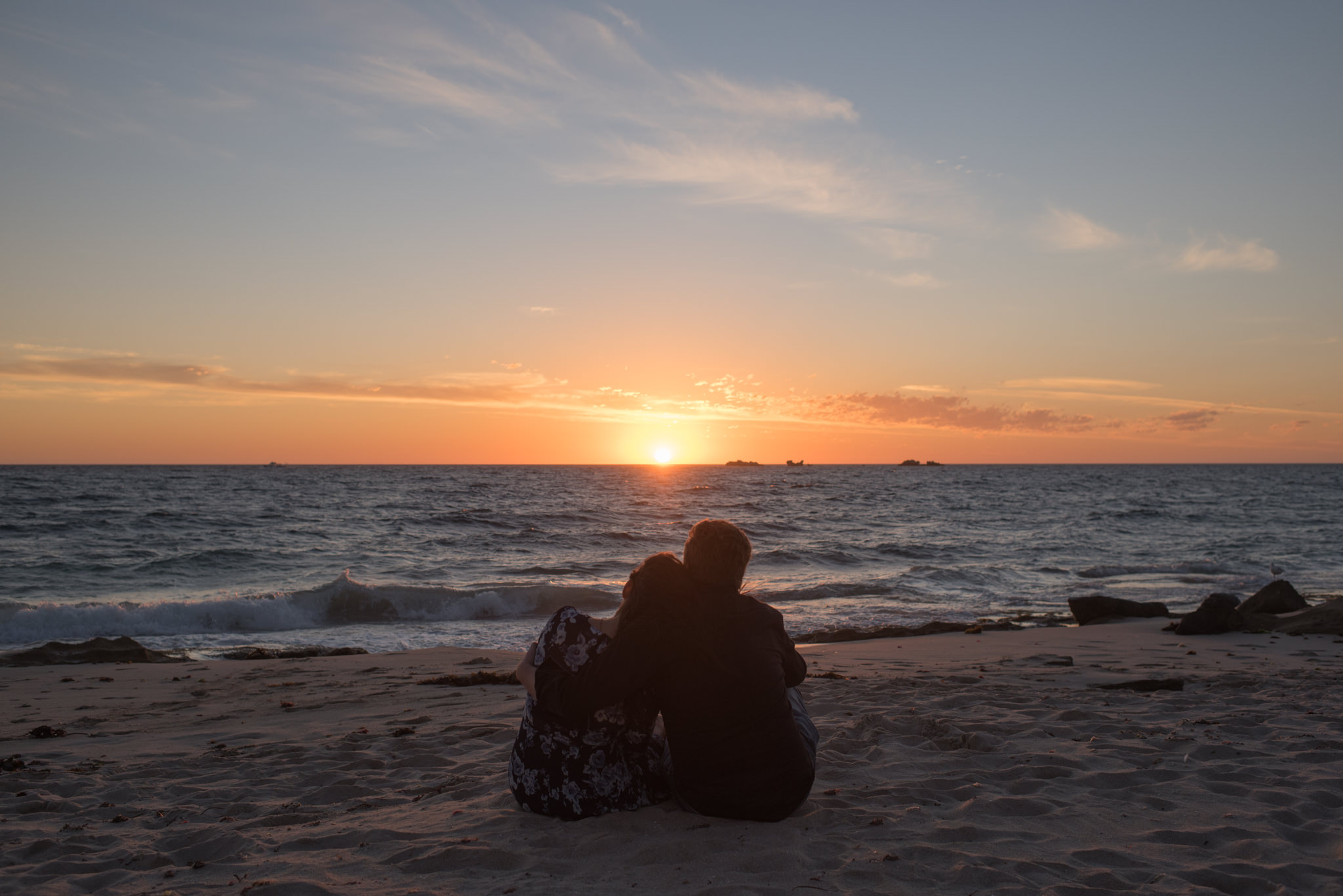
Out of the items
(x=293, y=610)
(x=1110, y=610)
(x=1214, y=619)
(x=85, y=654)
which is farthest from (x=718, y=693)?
(x=293, y=610)

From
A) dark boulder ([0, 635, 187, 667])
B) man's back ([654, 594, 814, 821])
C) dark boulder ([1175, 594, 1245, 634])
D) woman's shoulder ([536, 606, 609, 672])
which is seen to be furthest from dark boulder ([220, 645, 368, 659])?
dark boulder ([1175, 594, 1245, 634])

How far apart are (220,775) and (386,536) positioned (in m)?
25.0

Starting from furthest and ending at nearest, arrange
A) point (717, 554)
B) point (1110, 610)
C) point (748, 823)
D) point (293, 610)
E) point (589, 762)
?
point (293, 610)
point (1110, 610)
point (589, 762)
point (748, 823)
point (717, 554)

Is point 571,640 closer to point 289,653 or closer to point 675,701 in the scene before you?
point 675,701

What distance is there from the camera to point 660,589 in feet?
11.7

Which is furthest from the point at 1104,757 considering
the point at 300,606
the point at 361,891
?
the point at 300,606

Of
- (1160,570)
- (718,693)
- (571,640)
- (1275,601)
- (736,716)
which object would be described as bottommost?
(1160,570)

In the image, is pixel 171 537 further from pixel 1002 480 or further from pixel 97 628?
pixel 1002 480

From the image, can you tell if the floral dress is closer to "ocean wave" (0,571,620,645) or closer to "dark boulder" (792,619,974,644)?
"dark boulder" (792,619,974,644)

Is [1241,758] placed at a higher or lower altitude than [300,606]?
higher

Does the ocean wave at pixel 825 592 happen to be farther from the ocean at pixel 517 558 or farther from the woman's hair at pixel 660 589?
the woman's hair at pixel 660 589

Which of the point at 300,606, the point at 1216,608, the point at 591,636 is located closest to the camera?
the point at 591,636

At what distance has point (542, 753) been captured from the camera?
4.10 meters

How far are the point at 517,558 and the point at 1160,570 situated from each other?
18.4 meters
